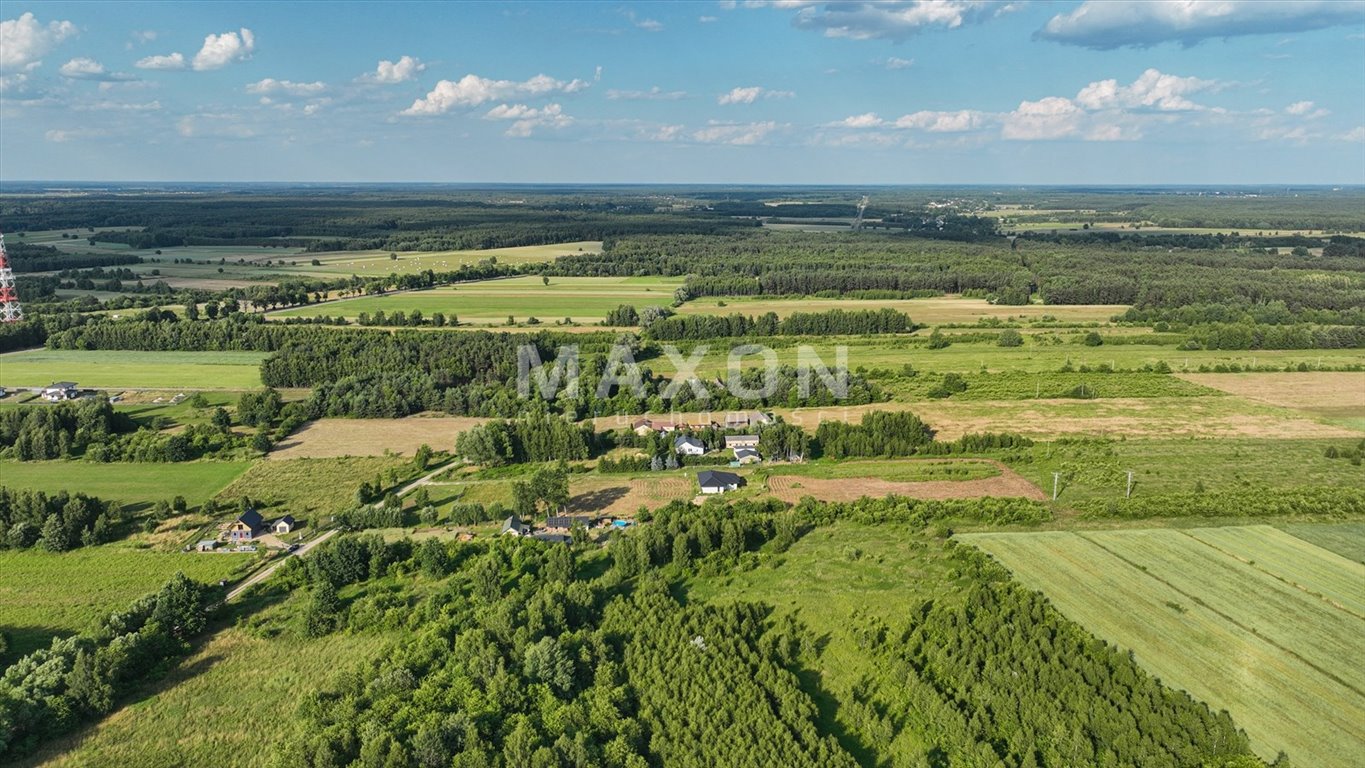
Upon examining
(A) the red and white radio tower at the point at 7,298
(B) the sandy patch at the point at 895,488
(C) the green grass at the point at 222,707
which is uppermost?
(A) the red and white radio tower at the point at 7,298

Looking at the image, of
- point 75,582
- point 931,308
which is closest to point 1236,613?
point 75,582

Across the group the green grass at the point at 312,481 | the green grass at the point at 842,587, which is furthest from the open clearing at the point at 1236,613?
the green grass at the point at 312,481

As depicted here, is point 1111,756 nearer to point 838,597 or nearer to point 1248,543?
point 838,597

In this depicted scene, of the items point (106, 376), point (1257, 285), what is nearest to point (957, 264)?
point (1257, 285)

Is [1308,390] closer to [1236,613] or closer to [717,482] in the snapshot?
[1236,613]

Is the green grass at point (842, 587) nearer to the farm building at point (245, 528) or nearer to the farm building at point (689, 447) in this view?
the farm building at point (689, 447)

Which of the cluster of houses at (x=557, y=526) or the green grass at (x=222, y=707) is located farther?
the cluster of houses at (x=557, y=526)
